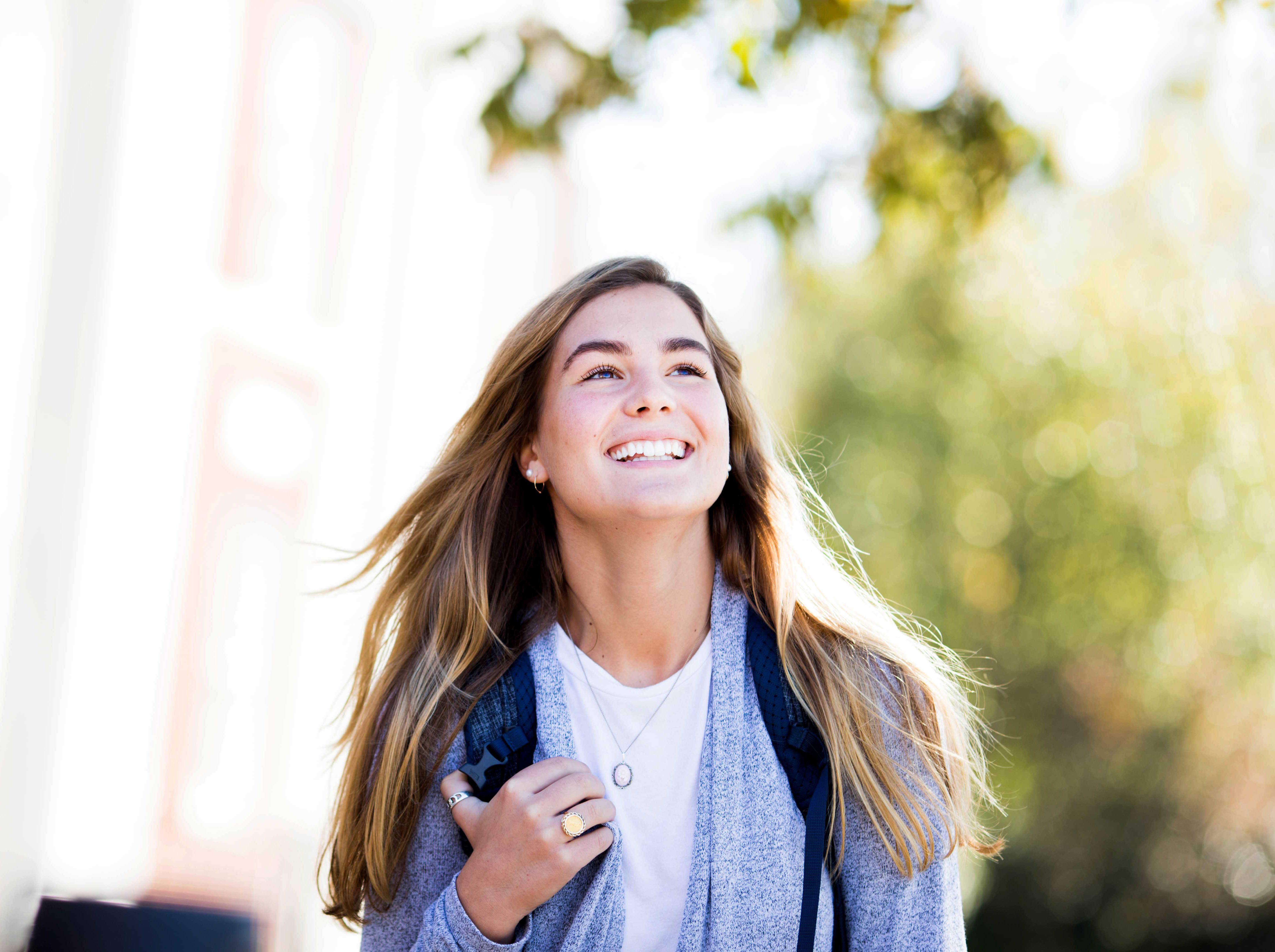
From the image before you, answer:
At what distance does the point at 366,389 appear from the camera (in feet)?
17.6

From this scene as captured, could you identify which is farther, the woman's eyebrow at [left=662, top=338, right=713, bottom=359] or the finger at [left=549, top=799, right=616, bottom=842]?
the woman's eyebrow at [left=662, top=338, right=713, bottom=359]

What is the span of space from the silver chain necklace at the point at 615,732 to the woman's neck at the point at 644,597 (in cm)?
3

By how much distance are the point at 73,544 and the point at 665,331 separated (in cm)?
185

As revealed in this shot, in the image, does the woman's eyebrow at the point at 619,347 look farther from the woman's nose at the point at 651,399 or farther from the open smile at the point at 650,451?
the open smile at the point at 650,451

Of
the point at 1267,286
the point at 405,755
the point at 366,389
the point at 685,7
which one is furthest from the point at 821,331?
the point at 405,755

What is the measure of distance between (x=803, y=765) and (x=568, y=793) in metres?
0.47

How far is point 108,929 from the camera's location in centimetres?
273

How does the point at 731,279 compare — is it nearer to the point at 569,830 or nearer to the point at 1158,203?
the point at 1158,203

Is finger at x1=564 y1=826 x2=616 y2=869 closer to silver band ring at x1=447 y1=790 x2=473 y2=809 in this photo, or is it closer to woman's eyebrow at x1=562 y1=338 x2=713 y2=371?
silver band ring at x1=447 y1=790 x2=473 y2=809

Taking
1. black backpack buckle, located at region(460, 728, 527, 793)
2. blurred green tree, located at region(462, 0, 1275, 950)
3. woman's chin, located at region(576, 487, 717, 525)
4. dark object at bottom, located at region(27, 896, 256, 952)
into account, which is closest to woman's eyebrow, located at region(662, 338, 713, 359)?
woman's chin, located at region(576, 487, 717, 525)

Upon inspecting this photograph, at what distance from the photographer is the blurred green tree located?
675cm

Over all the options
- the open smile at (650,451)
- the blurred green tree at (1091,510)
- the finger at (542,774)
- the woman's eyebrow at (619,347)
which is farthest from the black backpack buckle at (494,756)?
the blurred green tree at (1091,510)

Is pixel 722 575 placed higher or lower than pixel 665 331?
lower

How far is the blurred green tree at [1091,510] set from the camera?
675 cm
